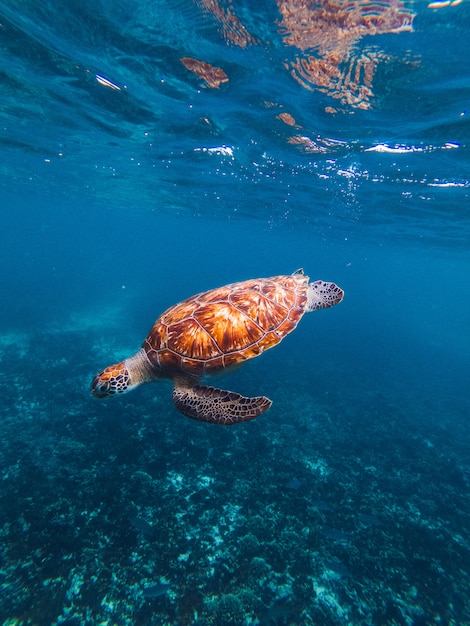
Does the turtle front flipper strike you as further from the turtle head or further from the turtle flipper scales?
the turtle flipper scales

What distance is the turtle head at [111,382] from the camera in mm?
5344

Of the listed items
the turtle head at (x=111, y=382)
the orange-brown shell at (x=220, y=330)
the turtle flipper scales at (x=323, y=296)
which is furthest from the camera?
the turtle flipper scales at (x=323, y=296)

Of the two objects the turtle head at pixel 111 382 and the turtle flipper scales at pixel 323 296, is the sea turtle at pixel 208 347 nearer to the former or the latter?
the turtle head at pixel 111 382

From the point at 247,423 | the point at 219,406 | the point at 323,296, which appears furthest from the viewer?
the point at 247,423

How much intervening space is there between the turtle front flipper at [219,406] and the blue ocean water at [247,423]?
3.01 meters

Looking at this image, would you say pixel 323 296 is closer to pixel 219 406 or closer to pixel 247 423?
pixel 219 406

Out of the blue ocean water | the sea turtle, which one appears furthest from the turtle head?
the blue ocean water

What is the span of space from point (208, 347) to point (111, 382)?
A: 6.39ft

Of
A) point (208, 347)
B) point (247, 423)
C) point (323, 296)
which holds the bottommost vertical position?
point (247, 423)

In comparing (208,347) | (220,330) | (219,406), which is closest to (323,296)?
(220,330)

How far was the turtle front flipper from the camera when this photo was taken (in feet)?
14.6

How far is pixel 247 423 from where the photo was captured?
9.83 meters

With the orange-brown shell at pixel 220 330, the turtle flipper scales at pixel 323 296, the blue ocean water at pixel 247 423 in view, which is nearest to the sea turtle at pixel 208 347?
the orange-brown shell at pixel 220 330

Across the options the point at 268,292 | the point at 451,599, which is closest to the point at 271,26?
the point at 268,292
